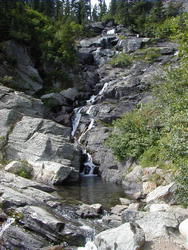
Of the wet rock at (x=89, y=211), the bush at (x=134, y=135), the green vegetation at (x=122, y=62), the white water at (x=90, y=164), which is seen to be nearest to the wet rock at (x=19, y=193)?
the wet rock at (x=89, y=211)

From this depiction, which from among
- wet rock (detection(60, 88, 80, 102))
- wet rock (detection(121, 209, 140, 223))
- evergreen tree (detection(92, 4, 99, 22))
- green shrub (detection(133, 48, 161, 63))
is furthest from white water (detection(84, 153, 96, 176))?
evergreen tree (detection(92, 4, 99, 22))

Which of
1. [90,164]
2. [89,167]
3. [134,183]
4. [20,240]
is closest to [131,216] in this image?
[20,240]

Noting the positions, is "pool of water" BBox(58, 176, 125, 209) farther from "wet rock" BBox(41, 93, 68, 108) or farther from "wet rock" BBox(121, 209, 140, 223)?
"wet rock" BBox(41, 93, 68, 108)

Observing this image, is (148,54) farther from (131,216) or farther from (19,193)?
(131,216)

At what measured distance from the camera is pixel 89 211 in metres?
14.9

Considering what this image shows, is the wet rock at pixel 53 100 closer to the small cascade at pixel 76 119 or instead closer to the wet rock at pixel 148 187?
the small cascade at pixel 76 119

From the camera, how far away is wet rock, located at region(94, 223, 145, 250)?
935 centimetres

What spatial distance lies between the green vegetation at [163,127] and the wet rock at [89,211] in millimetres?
3967

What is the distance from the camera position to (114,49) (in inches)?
2338

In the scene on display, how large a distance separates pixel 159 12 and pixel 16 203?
74.4 m

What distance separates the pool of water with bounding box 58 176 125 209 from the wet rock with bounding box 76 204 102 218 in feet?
4.99

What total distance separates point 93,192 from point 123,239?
10842 millimetres


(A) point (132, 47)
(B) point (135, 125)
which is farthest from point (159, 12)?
(B) point (135, 125)

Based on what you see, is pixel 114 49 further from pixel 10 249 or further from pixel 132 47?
pixel 10 249
